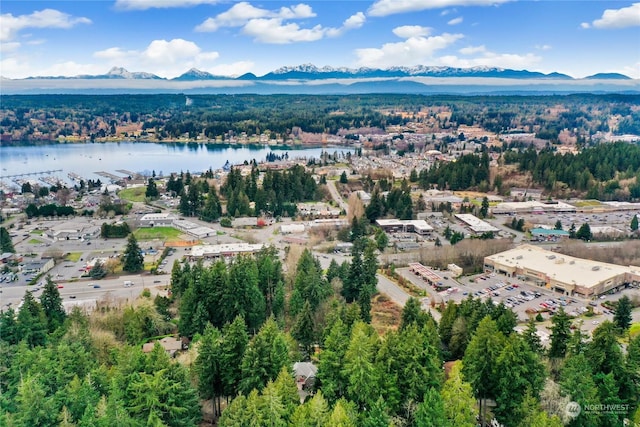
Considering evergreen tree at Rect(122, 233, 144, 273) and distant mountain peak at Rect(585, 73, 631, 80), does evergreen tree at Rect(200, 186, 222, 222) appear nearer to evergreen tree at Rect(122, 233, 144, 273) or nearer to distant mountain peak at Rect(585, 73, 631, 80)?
evergreen tree at Rect(122, 233, 144, 273)

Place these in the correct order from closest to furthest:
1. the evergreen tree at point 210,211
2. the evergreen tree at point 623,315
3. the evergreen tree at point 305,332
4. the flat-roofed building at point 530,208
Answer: the evergreen tree at point 305,332, the evergreen tree at point 623,315, the evergreen tree at point 210,211, the flat-roofed building at point 530,208

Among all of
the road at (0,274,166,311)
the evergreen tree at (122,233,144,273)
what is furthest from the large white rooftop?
the evergreen tree at (122,233,144,273)

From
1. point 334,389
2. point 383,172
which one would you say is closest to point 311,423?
point 334,389

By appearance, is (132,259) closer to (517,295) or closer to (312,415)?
(312,415)

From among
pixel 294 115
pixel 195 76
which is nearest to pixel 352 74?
pixel 195 76

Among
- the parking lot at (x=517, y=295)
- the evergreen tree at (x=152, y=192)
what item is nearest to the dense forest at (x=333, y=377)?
the parking lot at (x=517, y=295)

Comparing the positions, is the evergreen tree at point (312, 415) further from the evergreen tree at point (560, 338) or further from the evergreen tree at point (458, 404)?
the evergreen tree at point (560, 338)
